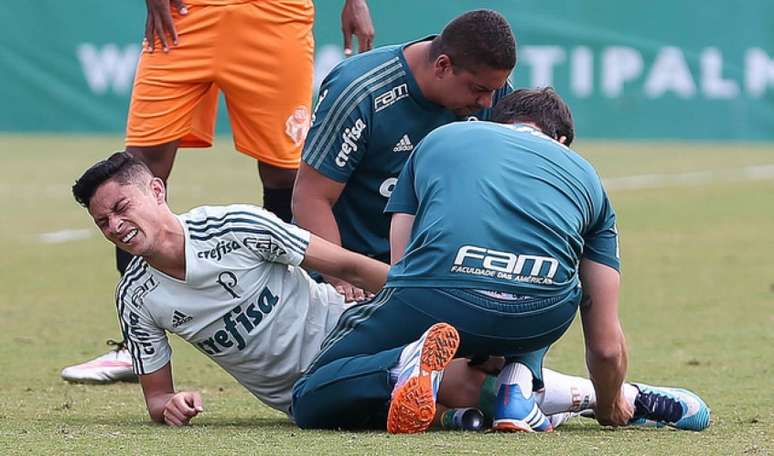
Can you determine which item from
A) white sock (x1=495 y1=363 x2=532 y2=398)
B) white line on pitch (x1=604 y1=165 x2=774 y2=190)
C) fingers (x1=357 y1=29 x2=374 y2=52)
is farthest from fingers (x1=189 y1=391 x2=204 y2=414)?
white line on pitch (x1=604 y1=165 x2=774 y2=190)

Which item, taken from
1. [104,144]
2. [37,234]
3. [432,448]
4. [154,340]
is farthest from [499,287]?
[104,144]

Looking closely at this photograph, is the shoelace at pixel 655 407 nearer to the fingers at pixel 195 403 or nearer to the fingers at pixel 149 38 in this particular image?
the fingers at pixel 195 403

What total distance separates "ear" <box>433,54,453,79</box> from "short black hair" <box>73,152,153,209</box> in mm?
1048

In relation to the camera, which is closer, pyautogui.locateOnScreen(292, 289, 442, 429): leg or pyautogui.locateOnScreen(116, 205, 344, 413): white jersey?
pyautogui.locateOnScreen(292, 289, 442, 429): leg

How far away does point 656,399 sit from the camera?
4629 mm

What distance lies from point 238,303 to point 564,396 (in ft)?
3.08

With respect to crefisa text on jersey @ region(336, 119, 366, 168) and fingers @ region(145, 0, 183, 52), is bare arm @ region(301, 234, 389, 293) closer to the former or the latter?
crefisa text on jersey @ region(336, 119, 366, 168)

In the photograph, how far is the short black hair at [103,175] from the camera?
451cm

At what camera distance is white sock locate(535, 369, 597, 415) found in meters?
4.62

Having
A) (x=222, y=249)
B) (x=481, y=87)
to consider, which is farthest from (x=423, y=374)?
(x=481, y=87)

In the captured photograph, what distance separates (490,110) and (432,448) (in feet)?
5.35

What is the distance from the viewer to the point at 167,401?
4605 millimetres

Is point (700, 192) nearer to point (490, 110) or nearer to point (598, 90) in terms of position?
point (598, 90)

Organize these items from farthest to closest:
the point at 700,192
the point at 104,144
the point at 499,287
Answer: the point at 104,144
the point at 700,192
the point at 499,287
